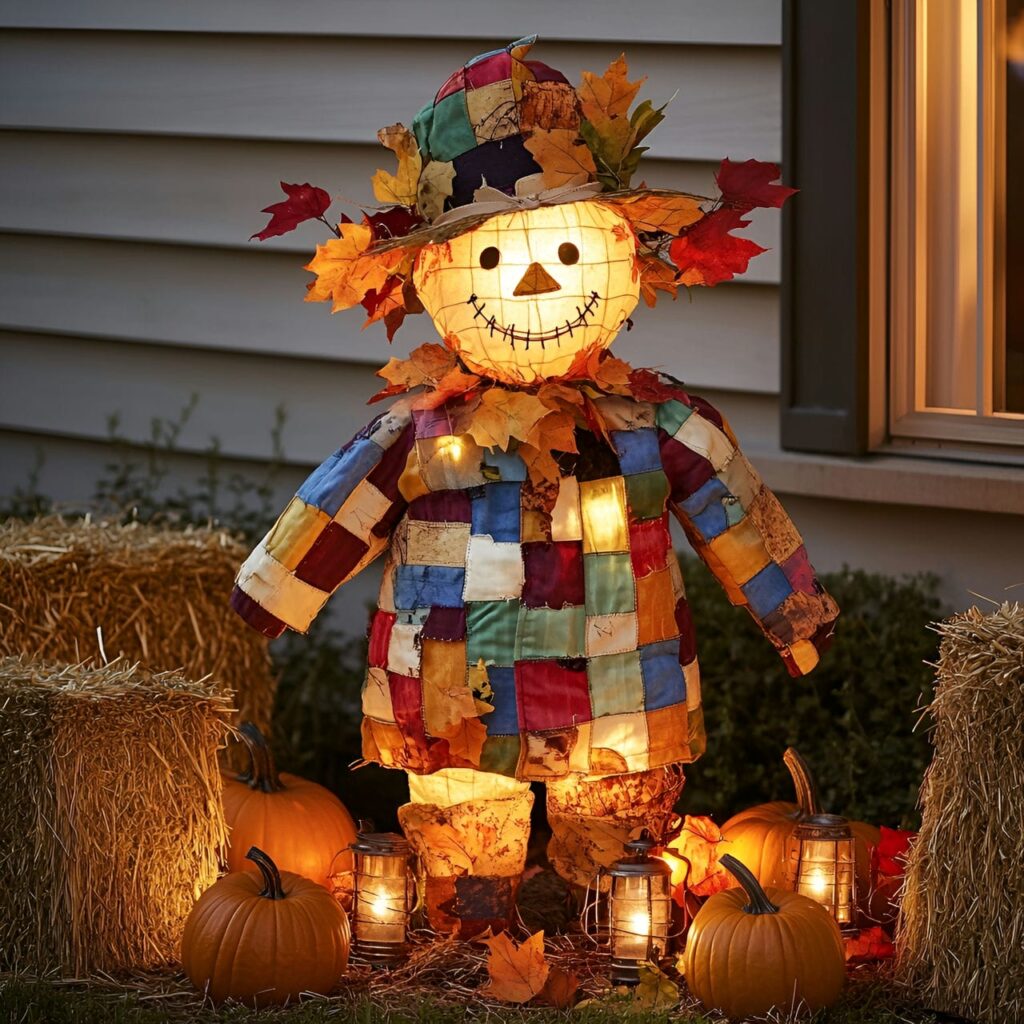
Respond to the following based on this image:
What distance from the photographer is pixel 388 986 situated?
10.7 feet

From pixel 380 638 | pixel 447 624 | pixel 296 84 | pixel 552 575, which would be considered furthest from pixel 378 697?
pixel 296 84

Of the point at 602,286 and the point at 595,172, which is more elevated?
the point at 595,172

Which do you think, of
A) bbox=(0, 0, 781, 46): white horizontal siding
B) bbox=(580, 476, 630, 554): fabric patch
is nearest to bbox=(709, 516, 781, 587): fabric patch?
bbox=(580, 476, 630, 554): fabric patch

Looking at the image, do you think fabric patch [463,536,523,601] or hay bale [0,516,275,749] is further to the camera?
hay bale [0,516,275,749]

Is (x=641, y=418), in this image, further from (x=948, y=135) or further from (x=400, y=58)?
(x=400, y=58)

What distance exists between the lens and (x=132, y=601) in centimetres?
422

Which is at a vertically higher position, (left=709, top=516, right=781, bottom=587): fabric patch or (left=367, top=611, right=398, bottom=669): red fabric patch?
(left=709, top=516, right=781, bottom=587): fabric patch

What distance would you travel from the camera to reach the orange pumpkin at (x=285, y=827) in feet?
11.6

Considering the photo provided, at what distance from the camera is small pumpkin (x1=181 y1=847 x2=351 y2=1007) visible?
308 cm

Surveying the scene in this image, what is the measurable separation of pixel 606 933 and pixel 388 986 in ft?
1.49

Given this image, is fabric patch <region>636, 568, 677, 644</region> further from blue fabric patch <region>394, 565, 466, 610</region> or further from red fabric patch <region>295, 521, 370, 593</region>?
red fabric patch <region>295, 521, 370, 593</region>

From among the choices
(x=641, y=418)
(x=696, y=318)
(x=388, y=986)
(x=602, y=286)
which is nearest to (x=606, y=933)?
(x=388, y=986)

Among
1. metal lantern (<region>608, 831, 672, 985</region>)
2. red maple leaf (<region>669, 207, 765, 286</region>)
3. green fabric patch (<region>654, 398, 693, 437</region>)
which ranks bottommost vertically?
metal lantern (<region>608, 831, 672, 985</region>)

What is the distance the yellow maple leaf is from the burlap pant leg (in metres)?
1.29
